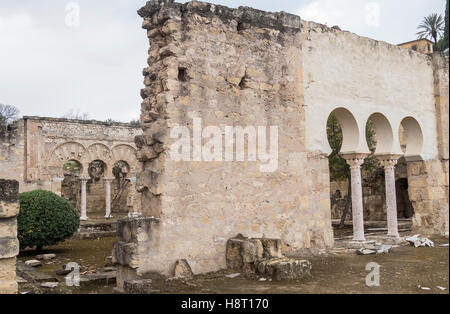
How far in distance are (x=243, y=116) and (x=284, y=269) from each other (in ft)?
8.66

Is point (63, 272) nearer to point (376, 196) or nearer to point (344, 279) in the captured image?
point (344, 279)

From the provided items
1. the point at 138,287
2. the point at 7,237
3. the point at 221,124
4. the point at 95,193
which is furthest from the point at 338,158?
the point at 95,193

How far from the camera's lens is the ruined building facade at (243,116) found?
21.7 feet

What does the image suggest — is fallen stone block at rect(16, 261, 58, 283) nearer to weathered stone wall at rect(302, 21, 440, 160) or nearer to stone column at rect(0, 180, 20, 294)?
stone column at rect(0, 180, 20, 294)

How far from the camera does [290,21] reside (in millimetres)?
8430

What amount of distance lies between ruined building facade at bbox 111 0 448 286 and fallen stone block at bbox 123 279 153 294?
0.48 m

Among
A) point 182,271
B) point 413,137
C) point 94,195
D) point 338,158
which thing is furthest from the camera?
point 94,195

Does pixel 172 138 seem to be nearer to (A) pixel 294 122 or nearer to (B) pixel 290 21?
(A) pixel 294 122

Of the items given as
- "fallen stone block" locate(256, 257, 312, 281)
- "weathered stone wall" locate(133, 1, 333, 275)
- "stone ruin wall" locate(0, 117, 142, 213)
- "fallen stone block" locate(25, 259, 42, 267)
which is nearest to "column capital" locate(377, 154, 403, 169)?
"weathered stone wall" locate(133, 1, 333, 275)

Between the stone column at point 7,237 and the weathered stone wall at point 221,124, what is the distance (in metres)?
1.86

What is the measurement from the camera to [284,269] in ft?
19.7

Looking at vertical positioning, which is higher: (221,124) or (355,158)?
(221,124)

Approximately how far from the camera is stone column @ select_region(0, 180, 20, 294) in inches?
179
